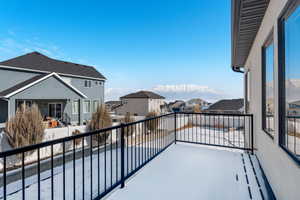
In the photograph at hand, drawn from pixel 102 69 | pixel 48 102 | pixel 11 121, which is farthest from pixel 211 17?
pixel 102 69

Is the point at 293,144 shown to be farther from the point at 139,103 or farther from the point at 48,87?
the point at 139,103

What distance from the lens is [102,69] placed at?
58.3 feet

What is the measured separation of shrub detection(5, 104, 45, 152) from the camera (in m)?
6.03

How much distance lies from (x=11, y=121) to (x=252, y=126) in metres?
8.37

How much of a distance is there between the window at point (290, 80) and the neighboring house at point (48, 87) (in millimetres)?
10384

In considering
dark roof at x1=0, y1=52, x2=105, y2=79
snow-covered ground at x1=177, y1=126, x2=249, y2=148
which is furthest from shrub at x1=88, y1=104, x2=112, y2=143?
dark roof at x1=0, y1=52, x2=105, y2=79

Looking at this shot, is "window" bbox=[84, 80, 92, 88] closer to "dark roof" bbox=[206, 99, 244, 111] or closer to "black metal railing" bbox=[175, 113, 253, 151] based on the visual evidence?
"black metal railing" bbox=[175, 113, 253, 151]

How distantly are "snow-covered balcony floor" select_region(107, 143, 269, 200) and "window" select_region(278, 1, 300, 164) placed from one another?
933 millimetres

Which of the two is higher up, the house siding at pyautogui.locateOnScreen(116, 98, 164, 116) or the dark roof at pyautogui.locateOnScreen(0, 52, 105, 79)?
the dark roof at pyautogui.locateOnScreen(0, 52, 105, 79)

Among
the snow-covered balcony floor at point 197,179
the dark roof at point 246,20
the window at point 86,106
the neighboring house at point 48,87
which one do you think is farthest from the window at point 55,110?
the dark roof at point 246,20

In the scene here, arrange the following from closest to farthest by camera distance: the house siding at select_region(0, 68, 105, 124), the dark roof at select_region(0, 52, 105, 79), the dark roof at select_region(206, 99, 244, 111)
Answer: the house siding at select_region(0, 68, 105, 124), the dark roof at select_region(0, 52, 105, 79), the dark roof at select_region(206, 99, 244, 111)

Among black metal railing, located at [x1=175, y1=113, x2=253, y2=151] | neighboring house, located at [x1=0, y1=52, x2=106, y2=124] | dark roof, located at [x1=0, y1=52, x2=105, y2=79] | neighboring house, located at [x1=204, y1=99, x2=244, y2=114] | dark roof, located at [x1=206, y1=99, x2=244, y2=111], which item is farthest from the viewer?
dark roof, located at [x1=206, y1=99, x2=244, y2=111]

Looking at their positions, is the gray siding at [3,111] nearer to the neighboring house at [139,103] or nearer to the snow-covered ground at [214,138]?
the snow-covered ground at [214,138]

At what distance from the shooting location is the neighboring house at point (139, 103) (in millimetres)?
23625
